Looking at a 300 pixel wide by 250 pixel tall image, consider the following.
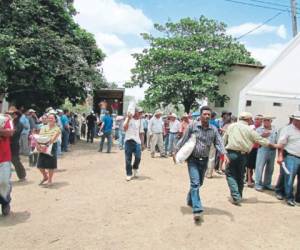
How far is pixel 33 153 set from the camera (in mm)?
11648

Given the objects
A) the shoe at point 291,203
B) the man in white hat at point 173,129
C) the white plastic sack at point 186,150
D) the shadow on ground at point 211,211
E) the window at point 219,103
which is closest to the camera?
the white plastic sack at point 186,150

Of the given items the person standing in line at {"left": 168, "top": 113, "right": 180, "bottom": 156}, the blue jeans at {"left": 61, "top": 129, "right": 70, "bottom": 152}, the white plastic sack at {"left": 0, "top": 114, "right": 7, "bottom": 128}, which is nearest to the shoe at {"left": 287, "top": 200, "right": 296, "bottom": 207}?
the white plastic sack at {"left": 0, "top": 114, "right": 7, "bottom": 128}

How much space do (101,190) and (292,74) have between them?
5.70 metres

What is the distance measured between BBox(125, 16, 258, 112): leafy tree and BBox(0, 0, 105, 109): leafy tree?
5.85 meters

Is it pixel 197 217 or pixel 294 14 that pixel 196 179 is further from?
pixel 294 14

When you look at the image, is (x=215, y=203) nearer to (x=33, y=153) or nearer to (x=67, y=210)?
(x=67, y=210)

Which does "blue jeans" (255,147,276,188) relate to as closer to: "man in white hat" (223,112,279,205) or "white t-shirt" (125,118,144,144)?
"man in white hat" (223,112,279,205)

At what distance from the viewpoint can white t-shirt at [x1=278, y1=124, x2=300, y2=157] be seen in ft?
24.3

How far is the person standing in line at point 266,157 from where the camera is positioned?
853 cm

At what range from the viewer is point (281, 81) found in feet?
32.7

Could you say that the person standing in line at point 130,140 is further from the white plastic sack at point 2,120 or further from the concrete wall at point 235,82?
the concrete wall at point 235,82

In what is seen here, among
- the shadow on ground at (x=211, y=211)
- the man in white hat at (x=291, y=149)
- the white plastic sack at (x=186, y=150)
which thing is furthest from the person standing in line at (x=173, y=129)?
the white plastic sack at (x=186, y=150)

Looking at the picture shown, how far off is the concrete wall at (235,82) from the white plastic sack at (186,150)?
1809 cm

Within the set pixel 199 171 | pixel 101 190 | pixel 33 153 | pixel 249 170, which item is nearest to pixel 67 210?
pixel 101 190
